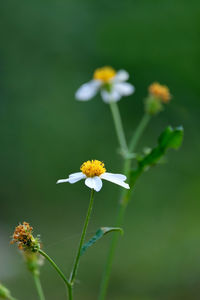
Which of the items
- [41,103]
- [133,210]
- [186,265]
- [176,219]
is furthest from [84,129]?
[186,265]

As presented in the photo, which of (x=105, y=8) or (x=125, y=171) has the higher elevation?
(x=105, y=8)

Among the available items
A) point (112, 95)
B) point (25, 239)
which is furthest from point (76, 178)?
point (112, 95)

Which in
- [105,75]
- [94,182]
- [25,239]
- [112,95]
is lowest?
[25,239]

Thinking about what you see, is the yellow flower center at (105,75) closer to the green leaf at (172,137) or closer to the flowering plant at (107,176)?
the flowering plant at (107,176)

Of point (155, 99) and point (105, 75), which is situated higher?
point (105, 75)

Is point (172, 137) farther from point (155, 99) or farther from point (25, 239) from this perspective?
point (25, 239)

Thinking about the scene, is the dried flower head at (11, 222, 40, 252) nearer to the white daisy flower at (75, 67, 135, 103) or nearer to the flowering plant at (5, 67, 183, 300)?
the flowering plant at (5, 67, 183, 300)

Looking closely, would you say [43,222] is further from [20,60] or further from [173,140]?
[173,140]

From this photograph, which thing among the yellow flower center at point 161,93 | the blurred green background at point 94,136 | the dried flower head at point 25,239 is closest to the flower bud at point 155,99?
the yellow flower center at point 161,93
